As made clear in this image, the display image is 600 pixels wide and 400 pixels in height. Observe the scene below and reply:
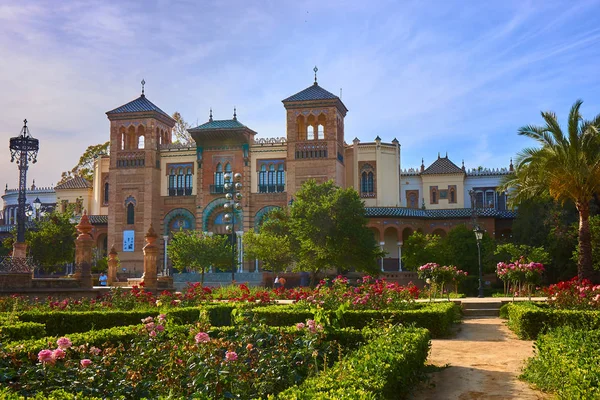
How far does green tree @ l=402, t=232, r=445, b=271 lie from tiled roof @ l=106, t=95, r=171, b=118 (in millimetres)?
19752

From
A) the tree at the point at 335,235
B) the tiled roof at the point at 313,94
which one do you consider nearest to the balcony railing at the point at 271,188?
the tiled roof at the point at 313,94

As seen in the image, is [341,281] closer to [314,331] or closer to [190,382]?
[314,331]

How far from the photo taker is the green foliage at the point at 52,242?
3578 centimetres

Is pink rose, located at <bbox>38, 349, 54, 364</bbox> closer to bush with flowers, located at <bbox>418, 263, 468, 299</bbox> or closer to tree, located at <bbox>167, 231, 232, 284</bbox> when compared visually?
bush with flowers, located at <bbox>418, 263, 468, 299</bbox>

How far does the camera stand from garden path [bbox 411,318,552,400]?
7.21 metres

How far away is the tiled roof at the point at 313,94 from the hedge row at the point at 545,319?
29896 mm

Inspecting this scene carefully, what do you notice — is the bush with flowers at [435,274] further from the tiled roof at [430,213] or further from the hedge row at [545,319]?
the tiled roof at [430,213]

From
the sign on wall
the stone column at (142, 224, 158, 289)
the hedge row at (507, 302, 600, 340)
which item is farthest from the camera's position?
the sign on wall

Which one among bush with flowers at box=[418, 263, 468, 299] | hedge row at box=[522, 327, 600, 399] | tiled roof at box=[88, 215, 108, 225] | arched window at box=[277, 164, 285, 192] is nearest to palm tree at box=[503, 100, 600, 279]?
bush with flowers at box=[418, 263, 468, 299]

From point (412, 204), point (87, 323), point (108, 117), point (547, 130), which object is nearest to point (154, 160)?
point (108, 117)

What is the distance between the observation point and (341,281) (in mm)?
14961

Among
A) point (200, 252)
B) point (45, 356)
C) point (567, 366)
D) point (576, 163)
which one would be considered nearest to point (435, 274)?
point (576, 163)

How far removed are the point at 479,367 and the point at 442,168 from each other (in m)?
40.0

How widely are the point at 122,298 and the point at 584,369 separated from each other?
34.6 feet
